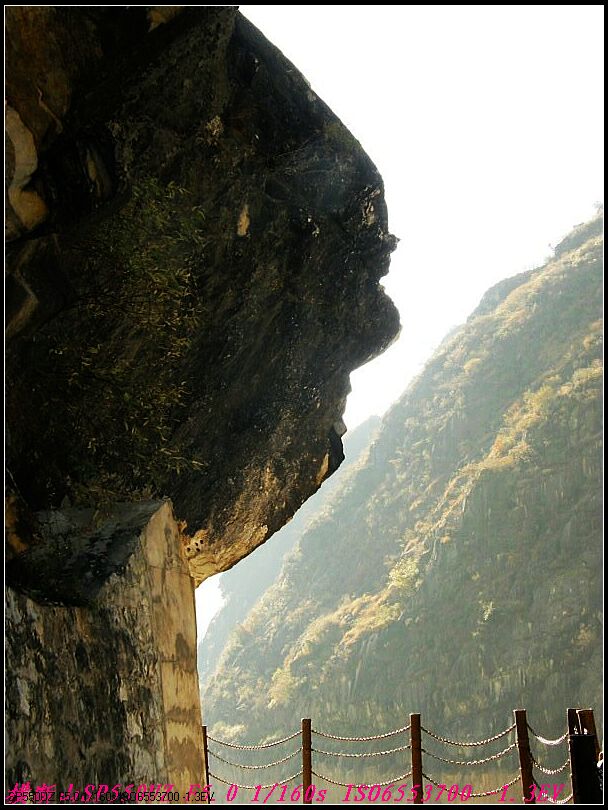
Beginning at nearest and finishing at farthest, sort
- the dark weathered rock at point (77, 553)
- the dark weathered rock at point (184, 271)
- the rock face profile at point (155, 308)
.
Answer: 1. the dark weathered rock at point (77, 553)
2. the rock face profile at point (155, 308)
3. the dark weathered rock at point (184, 271)

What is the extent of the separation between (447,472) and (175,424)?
5542cm

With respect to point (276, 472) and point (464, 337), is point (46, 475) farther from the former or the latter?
point (464, 337)

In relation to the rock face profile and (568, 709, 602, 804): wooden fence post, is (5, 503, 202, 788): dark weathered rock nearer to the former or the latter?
the rock face profile

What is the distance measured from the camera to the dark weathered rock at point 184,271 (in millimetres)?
5957

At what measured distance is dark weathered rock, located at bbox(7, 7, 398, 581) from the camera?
5.96m

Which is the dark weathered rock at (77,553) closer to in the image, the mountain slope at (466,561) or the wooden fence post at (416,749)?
the wooden fence post at (416,749)


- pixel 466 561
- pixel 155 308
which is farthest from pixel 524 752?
pixel 466 561

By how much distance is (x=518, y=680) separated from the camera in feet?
130

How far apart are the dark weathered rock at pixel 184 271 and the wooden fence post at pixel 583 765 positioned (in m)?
3.99

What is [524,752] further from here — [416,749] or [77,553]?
[77,553]

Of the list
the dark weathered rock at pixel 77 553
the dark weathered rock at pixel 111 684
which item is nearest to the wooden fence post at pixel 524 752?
the dark weathered rock at pixel 111 684

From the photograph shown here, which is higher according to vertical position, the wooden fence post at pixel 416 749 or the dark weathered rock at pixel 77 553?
the dark weathered rock at pixel 77 553

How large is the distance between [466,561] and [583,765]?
140ft

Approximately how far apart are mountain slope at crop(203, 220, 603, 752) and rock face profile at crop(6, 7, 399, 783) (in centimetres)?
3525
